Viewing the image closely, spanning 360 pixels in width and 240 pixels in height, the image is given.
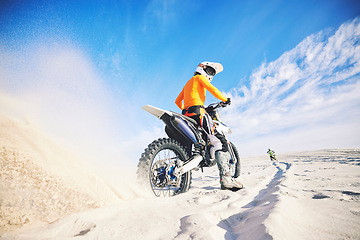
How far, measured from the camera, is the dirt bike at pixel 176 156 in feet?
7.07

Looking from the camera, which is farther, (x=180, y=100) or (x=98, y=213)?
(x=180, y=100)

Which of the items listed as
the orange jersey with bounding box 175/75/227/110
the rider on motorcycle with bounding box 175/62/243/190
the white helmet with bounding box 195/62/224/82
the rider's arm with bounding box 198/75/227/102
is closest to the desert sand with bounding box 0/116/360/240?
the rider on motorcycle with bounding box 175/62/243/190

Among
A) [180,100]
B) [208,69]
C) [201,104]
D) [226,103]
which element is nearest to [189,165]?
[201,104]

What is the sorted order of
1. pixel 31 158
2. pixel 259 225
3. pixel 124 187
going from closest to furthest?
pixel 259 225
pixel 31 158
pixel 124 187

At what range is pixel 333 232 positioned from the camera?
84 centimetres

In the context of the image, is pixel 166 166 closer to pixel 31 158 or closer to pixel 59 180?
pixel 59 180

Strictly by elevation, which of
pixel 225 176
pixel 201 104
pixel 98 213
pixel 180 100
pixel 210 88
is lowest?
pixel 98 213

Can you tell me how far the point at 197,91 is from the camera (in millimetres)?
3156

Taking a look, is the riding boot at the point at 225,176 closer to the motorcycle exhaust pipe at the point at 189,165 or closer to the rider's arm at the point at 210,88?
the motorcycle exhaust pipe at the point at 189,165

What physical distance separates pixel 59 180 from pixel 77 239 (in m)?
0.64

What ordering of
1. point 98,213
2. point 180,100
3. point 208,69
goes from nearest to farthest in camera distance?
point 98,213, point 208,69, point 180,100

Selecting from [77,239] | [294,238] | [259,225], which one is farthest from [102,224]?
[294,238]

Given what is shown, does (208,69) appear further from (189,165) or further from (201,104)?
(189,165)

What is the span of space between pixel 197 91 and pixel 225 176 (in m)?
1.65
